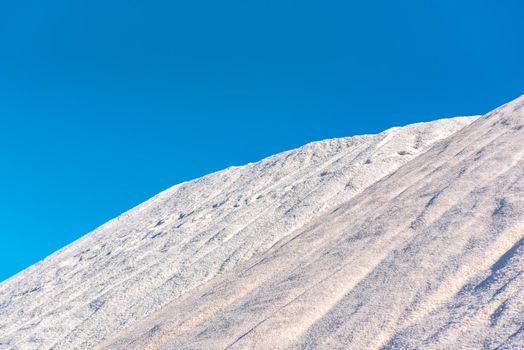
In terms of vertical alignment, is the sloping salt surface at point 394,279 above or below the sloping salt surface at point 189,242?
below

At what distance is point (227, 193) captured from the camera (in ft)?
89.7

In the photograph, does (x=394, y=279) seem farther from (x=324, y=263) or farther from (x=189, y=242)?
(x=189, y=242)

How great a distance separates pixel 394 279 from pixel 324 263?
2621mm

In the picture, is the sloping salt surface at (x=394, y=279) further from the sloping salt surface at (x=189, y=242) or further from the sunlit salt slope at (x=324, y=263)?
the sloping salt surface at (x=189, y=242)

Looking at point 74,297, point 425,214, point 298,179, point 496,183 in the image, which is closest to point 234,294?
point 425,214

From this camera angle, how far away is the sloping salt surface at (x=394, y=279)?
30.0 ft

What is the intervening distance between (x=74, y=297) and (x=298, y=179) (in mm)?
10004

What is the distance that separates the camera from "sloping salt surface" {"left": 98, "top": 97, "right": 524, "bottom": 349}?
9141 mm

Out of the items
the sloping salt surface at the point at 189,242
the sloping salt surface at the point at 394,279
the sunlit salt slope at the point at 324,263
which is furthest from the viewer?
the sloping salt surface at the point at 189,242

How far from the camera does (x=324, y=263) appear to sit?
43.9 ft

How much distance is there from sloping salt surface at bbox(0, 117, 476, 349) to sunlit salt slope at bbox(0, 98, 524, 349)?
0.27 ft

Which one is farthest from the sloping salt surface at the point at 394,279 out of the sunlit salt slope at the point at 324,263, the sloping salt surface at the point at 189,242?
the sloping salt surface at the point at 189,242

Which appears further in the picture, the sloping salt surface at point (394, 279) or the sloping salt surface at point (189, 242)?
the sloping salt surface at point (189, 242)

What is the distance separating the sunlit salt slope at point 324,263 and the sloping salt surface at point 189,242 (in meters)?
0.08
